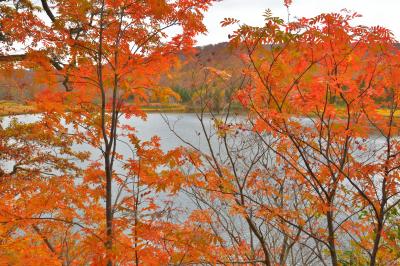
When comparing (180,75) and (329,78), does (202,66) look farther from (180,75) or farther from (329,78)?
(329,78)

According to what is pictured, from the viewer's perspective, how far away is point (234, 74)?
20.2 ft

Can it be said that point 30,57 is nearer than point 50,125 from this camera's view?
Yes

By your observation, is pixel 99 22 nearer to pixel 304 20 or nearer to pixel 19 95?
pixel 304 20

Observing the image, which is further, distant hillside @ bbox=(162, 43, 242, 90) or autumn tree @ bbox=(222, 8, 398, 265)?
distant hillside @ bbox=(162, 43, 242, 90)

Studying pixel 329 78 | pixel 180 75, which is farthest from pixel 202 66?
pixel 329 78

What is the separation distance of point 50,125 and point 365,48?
13.8 feet

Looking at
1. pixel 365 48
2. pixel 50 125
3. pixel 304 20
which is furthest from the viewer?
pixel 50 125

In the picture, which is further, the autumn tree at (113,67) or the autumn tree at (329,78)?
the autumn tree at (113,67)

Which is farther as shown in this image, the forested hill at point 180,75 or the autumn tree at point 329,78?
the forested hill at point 180,75

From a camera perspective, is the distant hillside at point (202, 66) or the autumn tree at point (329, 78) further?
the distant hillside at point (202, 66)

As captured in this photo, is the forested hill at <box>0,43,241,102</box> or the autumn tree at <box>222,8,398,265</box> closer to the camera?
the autumn tree at <box>222,8,398,265</box>

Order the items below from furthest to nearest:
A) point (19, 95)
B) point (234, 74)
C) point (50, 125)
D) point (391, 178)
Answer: point (19, 95) → point (234, 74) → point (50, 125) → point (391, 178)

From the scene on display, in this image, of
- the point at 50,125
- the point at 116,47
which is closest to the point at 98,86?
the point at 116,47

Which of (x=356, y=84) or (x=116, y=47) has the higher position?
(x=116, y=47)
